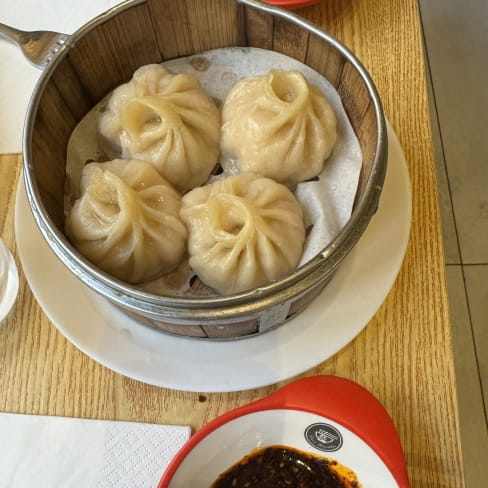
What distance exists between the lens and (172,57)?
117 cm

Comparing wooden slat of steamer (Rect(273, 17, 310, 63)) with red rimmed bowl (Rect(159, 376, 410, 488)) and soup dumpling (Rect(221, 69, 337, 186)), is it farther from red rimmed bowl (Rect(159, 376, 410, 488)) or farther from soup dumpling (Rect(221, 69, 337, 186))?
red rimmed bowl (Rect(159, 376, 410, 488))

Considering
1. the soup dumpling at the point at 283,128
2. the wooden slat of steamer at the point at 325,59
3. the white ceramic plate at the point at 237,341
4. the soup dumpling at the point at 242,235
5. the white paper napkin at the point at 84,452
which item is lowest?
the white paper napkin at the point at 84,452

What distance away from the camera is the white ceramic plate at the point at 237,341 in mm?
945

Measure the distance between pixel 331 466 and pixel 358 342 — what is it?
0.75 feet

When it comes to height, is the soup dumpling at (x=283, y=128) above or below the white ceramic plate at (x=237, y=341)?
above

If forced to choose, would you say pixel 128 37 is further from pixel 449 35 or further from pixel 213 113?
pixel 449 35

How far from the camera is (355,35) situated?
1285mm

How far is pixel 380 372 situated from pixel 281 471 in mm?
248

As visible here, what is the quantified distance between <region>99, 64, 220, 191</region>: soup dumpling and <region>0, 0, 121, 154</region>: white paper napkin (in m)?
0.27

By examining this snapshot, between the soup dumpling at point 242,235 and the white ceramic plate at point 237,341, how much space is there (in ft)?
0.35

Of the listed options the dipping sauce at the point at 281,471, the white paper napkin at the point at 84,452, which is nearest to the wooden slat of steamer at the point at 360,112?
the dipping sauce at the point at 281,471

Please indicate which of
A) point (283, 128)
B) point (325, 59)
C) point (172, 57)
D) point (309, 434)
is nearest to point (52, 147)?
point (172, 57)

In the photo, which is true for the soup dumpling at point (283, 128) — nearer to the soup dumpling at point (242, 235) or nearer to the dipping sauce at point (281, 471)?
the soup dumpling at point (242, 235)

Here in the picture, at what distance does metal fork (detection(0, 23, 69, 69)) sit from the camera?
1188 mm
